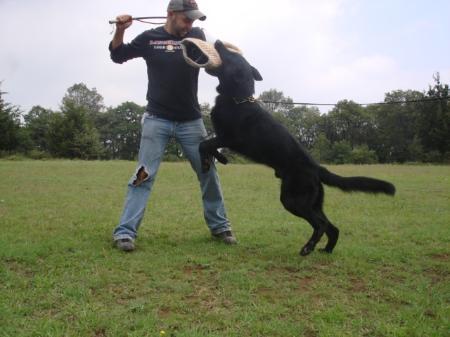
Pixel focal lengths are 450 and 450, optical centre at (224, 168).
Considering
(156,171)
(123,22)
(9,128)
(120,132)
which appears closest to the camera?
(123,22)

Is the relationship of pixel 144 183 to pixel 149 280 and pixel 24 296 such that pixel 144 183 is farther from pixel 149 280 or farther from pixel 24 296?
pixel 24 296

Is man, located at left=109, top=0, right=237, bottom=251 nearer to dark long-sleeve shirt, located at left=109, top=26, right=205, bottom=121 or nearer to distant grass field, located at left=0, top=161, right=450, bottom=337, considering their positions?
dark long-sleeve shirt, located at left=109, top=26, right=205, bottom=121

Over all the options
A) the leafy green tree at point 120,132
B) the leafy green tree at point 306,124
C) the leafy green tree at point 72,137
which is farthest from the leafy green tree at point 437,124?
the leafy green tree at point 120,132

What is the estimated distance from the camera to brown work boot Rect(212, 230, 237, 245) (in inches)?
185

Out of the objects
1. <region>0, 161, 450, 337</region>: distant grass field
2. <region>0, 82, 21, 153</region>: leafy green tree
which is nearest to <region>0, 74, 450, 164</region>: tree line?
<region>0, 82, 21, 153</region>: leafy green tree

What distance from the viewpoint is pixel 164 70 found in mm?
Result: 4484

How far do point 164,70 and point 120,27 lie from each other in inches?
22.7

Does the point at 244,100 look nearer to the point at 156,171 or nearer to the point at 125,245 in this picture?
the point at 156,171

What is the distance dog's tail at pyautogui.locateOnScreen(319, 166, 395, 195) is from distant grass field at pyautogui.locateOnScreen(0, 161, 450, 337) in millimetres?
647

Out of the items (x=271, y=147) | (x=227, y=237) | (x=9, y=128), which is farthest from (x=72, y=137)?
(x=271, y=147)

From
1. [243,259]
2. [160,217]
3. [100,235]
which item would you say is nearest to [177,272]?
[243,259]

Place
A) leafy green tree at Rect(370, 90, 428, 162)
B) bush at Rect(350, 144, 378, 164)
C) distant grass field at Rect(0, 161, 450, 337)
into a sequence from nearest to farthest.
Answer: distant grass field at Rect(0, 161, 450, 337) → bush at Rect(350, 144, 378, 164) → leafy green tree at Rect(370, 90, 428, 162)

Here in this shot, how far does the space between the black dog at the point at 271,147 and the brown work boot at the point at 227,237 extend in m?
0.73

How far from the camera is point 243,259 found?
4.12 meters
